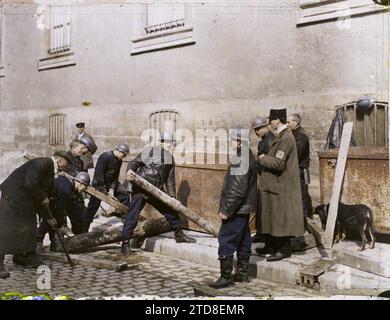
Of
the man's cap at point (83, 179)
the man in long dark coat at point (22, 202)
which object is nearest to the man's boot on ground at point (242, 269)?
the man in long dark coat at point (22, 202)

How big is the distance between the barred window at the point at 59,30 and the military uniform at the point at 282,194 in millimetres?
10402

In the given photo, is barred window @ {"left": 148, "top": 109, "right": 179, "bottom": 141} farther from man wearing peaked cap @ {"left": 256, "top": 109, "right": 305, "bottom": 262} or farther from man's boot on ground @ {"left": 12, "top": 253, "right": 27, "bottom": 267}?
man's boot on ground @ {"left": 12, "top": 253, "right": 27, "bottom": 267}

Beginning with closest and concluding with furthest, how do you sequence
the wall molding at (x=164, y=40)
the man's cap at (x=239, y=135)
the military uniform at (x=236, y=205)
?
the military uniform at (x=236, y=205), the man's cap at (x=239, y=135), the wall molding at (x=164, y=40)

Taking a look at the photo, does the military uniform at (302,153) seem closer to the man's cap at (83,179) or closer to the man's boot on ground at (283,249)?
the man's boot on ground at (283,249)

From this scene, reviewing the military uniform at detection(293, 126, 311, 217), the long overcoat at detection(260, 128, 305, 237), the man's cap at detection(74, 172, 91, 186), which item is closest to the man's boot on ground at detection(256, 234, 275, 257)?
the long overcoat at detection(260, 128, 305, 237)

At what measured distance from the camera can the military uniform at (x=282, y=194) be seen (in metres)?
5.74

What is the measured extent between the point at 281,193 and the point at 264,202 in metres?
0.26

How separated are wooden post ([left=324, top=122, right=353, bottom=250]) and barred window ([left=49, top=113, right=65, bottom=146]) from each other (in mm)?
10341

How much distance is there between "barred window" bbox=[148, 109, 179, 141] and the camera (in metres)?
11.2

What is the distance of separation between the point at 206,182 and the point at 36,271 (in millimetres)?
2934

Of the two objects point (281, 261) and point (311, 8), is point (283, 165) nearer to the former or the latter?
point (281, 261)

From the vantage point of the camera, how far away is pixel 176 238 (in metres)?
6.96
